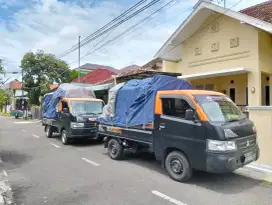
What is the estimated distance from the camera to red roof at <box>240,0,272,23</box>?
36.8 feet

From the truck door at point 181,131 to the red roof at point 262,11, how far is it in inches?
281

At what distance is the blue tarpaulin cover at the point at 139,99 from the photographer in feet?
24.1

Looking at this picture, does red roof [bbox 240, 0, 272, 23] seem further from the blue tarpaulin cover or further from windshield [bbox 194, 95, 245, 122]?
windshield [bbox 194, 95, 245, 122]

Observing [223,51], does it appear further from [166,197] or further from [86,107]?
[166,197]

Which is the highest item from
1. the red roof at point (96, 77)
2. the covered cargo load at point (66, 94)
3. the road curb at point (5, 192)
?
the red roof at point (96, 77)

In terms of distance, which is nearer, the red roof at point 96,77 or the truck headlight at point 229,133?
the truck headlight at point 229,133

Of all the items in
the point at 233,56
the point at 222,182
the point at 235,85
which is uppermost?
the point at 233,56

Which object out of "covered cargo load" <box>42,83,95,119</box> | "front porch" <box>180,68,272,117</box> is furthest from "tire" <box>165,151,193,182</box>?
"covered cargo load" <box>42,83,95,119</box>

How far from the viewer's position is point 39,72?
35656 millimetres

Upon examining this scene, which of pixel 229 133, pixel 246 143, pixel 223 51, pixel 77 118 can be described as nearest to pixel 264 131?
pixel 246 143

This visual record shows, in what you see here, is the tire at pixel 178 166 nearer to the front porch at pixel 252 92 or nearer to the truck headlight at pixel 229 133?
the truck headlight at pixel 229 133

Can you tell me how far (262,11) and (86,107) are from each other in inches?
398

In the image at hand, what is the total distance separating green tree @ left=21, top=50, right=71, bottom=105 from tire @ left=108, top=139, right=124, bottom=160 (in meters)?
28.4

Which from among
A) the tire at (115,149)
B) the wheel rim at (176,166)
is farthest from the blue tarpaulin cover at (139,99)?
the wheel rim at (176,166)
